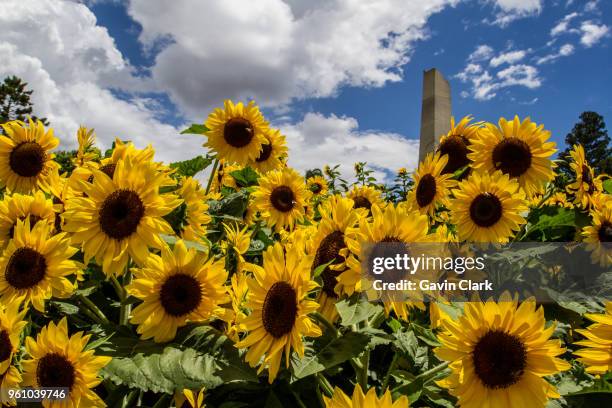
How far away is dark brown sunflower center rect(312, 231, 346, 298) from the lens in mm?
1932

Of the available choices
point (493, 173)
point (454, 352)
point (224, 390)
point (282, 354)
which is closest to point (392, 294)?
point (454, 352)

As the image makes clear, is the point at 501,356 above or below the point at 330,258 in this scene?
below

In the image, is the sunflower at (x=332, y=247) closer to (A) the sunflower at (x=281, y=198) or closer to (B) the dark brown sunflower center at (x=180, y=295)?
(B) the dark brown sunflower center at (x=180, y=295)

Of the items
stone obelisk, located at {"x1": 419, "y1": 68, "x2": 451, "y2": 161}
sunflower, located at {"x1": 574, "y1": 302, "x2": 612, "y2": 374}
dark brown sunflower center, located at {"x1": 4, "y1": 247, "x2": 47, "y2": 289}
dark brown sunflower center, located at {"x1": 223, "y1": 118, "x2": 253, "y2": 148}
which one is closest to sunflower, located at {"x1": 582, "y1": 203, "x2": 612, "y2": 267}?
sunflower, located at {"x1": 574, "y1": 302, "x2": 612, "y2": 374}

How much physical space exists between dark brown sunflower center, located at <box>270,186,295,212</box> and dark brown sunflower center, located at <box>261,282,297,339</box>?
234cm

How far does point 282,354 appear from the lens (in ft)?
5.66

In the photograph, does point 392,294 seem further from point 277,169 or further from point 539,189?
point 277,169

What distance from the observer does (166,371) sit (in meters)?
1.70

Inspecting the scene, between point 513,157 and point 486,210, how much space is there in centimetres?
57

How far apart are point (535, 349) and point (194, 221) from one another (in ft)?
5.46

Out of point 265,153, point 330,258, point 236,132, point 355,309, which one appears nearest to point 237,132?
point 236,132

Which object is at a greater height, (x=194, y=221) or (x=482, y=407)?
(x=194, y=221)

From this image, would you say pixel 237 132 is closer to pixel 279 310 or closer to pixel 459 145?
pixel 459 145

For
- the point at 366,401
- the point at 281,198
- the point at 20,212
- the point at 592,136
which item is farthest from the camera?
the point at 592,136
